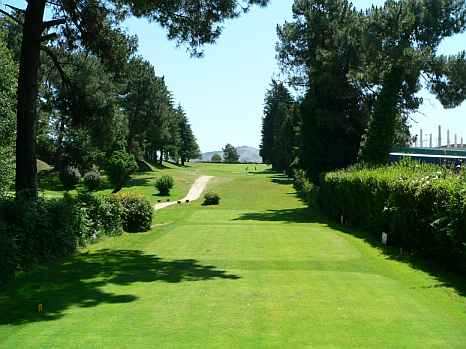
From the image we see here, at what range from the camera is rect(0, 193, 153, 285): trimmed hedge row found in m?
11.0

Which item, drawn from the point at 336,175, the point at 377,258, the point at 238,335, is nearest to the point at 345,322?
the point at 238,335

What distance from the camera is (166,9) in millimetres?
16578

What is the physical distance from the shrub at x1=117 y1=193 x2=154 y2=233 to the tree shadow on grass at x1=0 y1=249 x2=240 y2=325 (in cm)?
561

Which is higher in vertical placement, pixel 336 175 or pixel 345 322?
pixel 336 175

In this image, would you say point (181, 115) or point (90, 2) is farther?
point (181, 115)

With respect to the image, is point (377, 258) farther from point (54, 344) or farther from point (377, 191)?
point (54, 344)

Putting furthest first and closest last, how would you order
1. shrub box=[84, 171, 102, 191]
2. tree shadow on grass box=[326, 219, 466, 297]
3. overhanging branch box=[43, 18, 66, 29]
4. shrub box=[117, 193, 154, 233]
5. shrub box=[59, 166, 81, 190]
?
shrub box=[59, 166, 81, 190] → shrub box=[84, 171, 102, 191] → shrub box=[117, 193, 154, 233] → overhanging branch box=[43, 18, 66, 29] → tree shadow on grass box=[326, 219, 466, 297]

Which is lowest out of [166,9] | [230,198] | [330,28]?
[230,198]

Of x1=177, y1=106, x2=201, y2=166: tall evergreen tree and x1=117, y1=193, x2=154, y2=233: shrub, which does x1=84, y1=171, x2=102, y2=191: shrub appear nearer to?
x1=117, y1=193, x2=154, y2=233: shrub

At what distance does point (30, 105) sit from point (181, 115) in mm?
97316

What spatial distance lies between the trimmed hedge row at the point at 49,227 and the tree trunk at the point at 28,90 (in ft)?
5.01

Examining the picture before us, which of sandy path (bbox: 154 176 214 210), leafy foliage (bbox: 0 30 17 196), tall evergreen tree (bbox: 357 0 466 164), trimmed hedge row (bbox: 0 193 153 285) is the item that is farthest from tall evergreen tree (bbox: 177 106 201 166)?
trimmed hedge row (bbox: 0 193 153 285)

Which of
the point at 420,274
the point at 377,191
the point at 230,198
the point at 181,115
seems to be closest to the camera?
the point at 420,274

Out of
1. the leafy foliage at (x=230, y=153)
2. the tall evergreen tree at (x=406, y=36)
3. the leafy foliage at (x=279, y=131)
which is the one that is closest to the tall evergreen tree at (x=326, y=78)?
the tall evergreen tree at (x=406, y=36)
